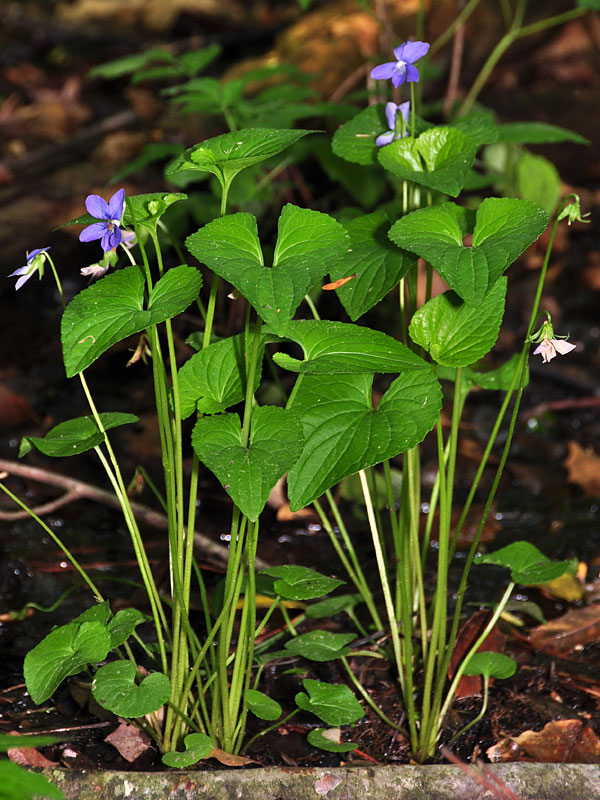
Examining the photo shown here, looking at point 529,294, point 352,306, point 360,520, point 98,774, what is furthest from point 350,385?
point 529,294

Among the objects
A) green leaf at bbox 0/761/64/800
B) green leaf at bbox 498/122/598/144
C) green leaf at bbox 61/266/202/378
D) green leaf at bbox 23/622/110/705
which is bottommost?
green leaf at bbox 23/622/110/705

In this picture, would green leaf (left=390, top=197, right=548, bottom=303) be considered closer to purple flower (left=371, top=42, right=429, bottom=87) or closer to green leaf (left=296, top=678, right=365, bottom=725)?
purple flower (left=371, top=42, right=429, bottom=87)

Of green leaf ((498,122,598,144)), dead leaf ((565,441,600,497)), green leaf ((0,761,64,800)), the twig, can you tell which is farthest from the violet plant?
Answer: dead leaf ((565,441,600,497))

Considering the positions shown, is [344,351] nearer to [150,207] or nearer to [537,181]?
[150,207]

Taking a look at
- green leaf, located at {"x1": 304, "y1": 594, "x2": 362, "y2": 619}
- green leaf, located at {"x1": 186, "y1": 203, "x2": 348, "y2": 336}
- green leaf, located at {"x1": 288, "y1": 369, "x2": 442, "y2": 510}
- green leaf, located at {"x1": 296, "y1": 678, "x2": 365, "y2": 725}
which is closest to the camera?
green leaf, located at {"x1": 186, "y1": 203, "x2": 348, "y2": 336}

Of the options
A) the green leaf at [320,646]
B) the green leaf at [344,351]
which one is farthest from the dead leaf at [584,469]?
the green leaf at [344,351]

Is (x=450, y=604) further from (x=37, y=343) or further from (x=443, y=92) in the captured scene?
(x=443, y=92)

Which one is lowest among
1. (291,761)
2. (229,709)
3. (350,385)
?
(291,761)
